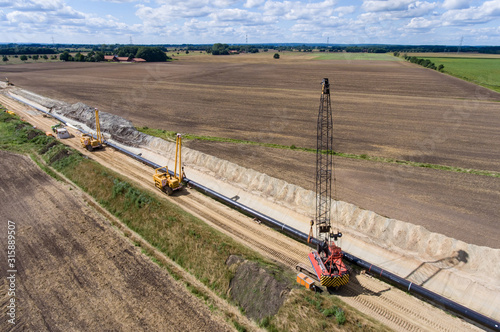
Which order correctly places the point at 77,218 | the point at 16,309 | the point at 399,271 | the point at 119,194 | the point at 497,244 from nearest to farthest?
the point at 16,309 < the point at 399,271 < the point at 497,244 < the point at 77,218 < the point at 119,194

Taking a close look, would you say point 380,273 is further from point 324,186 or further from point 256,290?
point 324,186

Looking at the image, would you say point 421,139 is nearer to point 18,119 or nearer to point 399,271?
point 399,271

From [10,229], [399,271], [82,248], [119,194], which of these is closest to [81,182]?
[119,194]

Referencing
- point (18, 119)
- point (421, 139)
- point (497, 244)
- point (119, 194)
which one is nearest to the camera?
point (497, 244)

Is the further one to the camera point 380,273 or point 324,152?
point 324,152

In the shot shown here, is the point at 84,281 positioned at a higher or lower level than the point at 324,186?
lower

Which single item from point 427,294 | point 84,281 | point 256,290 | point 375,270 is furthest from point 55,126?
point 427,294
